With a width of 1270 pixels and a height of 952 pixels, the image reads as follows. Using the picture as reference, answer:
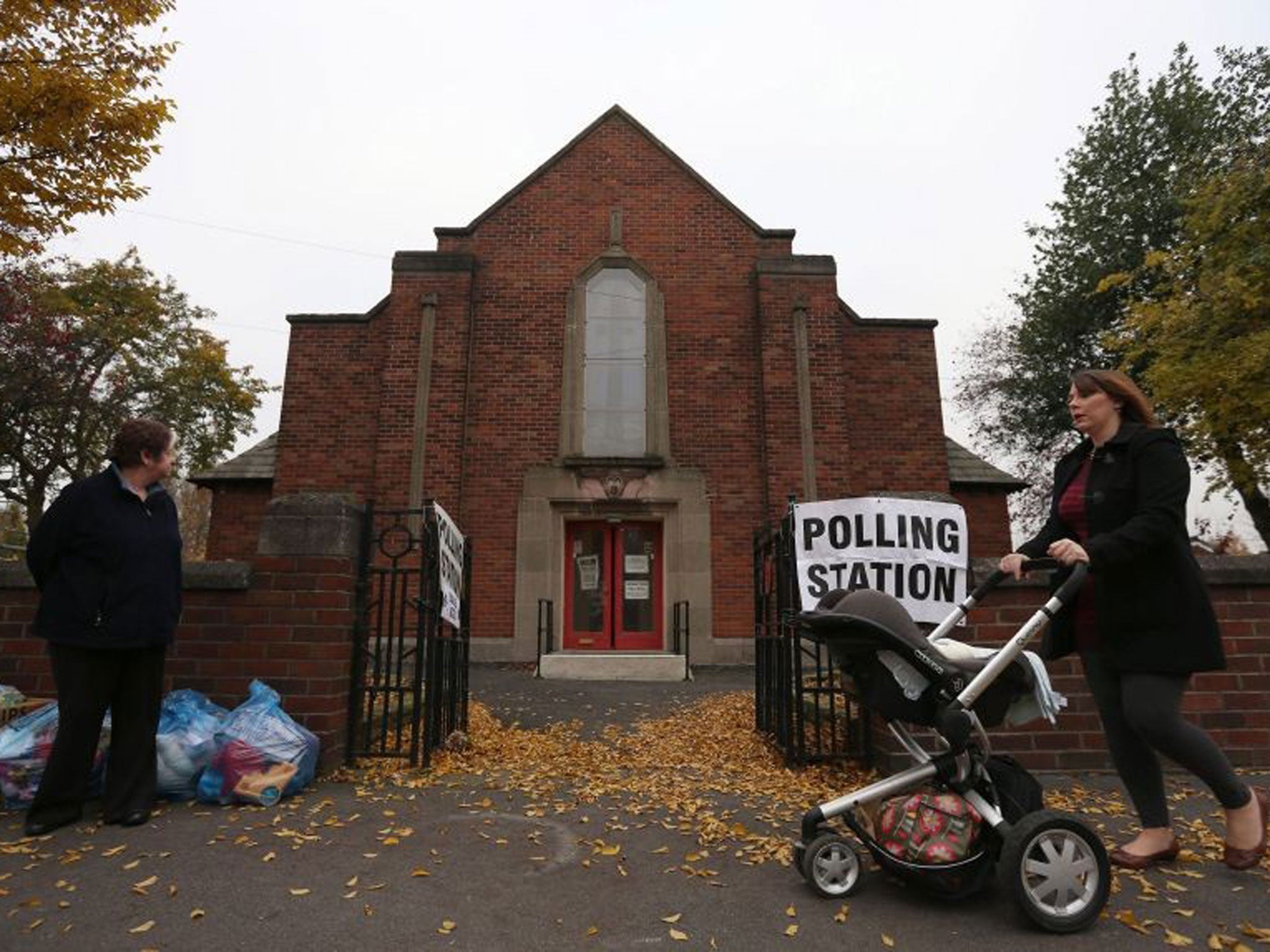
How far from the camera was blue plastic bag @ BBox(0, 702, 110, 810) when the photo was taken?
3.59 m

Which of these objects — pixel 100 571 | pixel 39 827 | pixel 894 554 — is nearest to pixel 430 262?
pixel 100 571

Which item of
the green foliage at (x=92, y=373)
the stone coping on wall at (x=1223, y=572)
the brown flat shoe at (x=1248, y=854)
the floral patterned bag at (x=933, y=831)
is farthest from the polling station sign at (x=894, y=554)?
the green foliage at (x=92, y=373)

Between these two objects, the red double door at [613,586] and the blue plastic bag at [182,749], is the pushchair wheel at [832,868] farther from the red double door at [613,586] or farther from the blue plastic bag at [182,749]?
the red double door at [613,586]

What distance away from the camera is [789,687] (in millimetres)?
5000

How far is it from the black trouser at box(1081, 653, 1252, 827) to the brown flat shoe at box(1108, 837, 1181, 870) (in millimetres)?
95

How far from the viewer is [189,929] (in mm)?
2416

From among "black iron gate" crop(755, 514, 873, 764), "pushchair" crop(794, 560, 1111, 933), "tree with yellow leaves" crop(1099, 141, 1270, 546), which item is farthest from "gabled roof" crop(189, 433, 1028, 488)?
"pushchair" crop(794, 560, 1111, 933)

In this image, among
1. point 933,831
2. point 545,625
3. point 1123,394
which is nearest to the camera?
point 933,831

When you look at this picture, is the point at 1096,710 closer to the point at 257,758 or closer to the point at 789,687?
the point at 789,687

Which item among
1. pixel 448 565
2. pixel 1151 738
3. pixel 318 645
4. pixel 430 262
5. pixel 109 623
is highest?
pixel 430 262

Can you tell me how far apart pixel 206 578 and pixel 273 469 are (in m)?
8.87

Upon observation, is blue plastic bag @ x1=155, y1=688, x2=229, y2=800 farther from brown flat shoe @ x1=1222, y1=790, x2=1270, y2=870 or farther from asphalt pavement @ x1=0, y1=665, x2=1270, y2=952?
brown flat shoe @ x1=1222, y1=790, x2=1270, y2=870

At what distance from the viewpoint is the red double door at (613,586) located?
11656 mm

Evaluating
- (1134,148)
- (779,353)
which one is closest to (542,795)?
(779,353)
